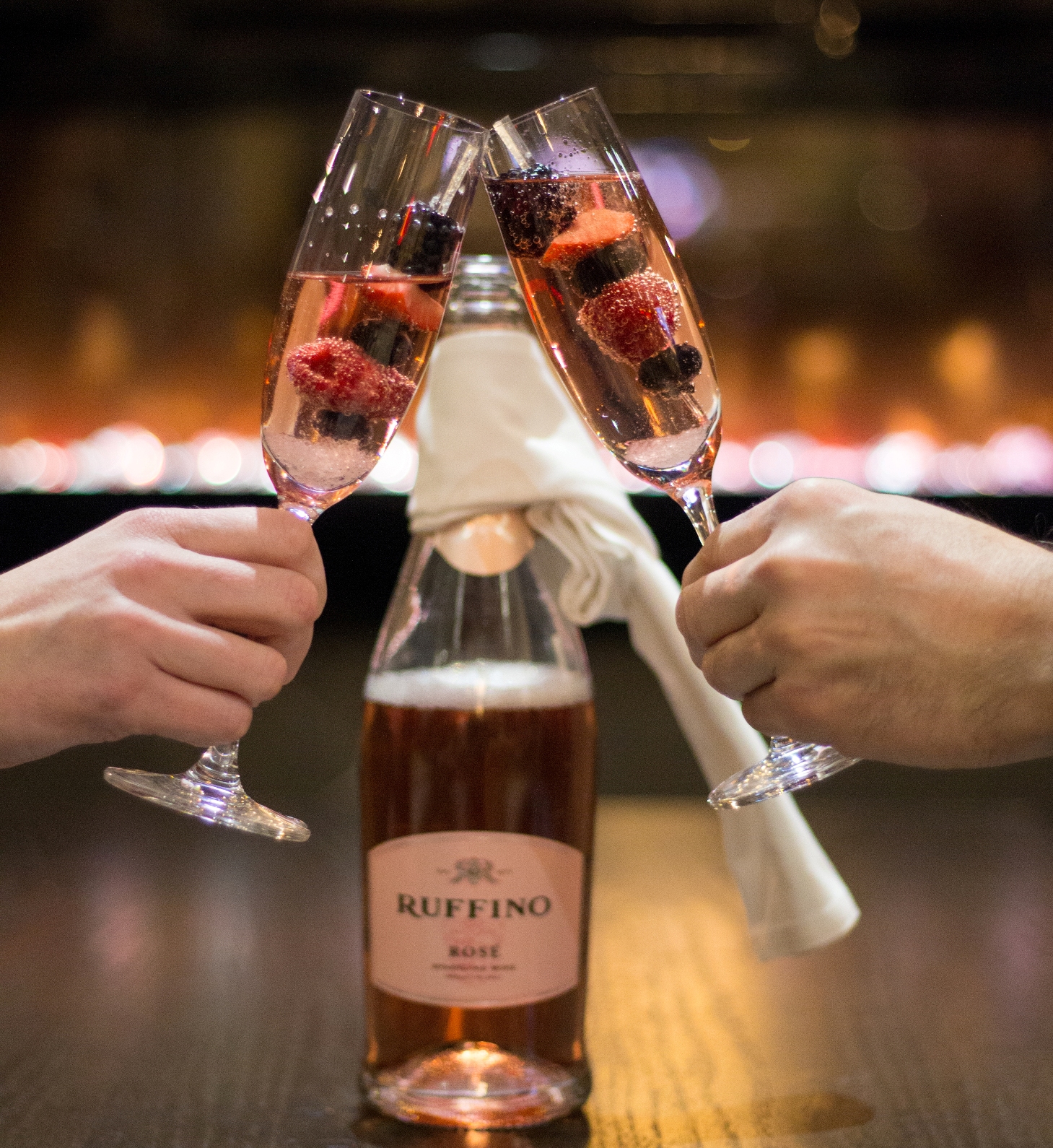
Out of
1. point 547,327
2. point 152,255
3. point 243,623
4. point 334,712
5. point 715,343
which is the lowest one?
point 334,712

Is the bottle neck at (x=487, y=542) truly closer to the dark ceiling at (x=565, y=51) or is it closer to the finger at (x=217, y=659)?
the finger at (x=217, y=659)

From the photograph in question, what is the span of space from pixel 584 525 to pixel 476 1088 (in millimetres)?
327

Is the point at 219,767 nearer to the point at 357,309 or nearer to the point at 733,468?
the point at 357,309

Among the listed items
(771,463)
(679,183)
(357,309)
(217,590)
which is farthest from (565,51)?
(217,590)

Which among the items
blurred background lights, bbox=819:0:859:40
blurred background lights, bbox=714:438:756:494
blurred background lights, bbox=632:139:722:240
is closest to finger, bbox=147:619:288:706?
blurred background lights, bbox=714:438:756:494

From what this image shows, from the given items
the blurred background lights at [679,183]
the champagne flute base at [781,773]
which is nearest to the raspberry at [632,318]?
the champagne flute base at [781,773]

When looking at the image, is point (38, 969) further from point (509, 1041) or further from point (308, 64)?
point (308, 64)

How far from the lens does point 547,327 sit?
630 mm

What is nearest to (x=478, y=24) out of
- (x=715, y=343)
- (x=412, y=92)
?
(x=412, y=92)

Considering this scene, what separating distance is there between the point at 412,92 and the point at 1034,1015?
7.08 ft

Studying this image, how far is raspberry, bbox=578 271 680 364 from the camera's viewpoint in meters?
0.59

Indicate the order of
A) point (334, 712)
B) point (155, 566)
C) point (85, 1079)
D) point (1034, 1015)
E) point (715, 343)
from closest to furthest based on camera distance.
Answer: point (155, 566)
point (85, 1079)
point (1034, 1015)
point (334, 712)
point (715, 343)

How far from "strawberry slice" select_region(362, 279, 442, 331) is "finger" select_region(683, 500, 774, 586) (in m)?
0.18

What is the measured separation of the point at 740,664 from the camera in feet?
1.83
